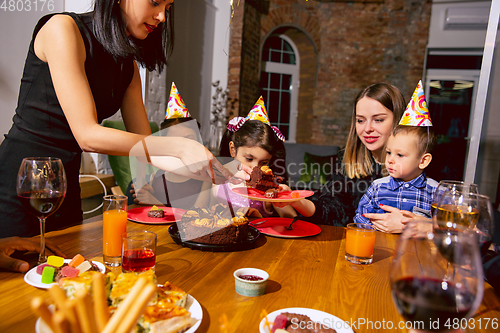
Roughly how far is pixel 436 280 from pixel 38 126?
1.37 m

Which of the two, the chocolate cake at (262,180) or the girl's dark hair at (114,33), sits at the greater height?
the girl's dark hair at (114,33)

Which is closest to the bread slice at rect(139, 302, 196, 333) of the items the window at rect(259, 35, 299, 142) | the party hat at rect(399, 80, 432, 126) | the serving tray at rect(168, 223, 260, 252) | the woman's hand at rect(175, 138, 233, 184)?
the serving tray at rect(168, 223, 260, 252)

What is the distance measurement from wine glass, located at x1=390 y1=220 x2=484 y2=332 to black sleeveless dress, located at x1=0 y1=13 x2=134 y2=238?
4.05 feet

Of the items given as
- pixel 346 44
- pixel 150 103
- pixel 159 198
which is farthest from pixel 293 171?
pixel 346 44

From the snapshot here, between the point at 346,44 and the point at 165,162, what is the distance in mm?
5984

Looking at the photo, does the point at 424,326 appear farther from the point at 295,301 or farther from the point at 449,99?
the point at 449,99

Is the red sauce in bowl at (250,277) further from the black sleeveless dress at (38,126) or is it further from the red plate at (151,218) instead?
the black sleeveless dress at (38,126)

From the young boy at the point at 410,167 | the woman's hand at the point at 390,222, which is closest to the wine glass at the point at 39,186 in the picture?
the woman's hand at the point at 390,222

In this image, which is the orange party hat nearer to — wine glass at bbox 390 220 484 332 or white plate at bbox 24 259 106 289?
white plate at bbox 24 259 106 289

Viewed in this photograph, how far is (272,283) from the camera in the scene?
0.85m

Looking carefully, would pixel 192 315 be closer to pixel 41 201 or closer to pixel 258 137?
pixel 41 201

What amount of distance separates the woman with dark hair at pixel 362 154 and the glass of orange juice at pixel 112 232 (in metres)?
1.12

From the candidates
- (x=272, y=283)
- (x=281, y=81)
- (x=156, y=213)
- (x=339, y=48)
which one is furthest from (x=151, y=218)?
(x=339, y=48)

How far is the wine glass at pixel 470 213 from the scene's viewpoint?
75 centimetres
